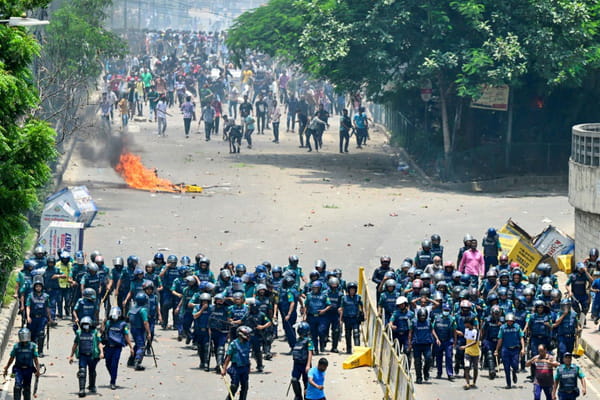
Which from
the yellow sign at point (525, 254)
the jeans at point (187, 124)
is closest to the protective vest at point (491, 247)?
the yellow sign at point (525, 254)

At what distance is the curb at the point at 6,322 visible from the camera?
68.5ft

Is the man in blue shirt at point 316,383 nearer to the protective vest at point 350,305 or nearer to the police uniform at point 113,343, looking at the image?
the police uniform at point 113,343

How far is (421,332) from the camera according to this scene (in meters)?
20.1

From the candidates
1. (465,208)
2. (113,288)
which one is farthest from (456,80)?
(113,288)

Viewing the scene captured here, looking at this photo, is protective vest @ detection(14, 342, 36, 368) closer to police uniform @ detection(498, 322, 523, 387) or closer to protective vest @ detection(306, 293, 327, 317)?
protective vest @ detection(306, 293, 327, 317)

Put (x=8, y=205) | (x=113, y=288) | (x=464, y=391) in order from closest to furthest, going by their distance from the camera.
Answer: (x=8, y=205) → (x=464, y=391) → (x=113, y=288)

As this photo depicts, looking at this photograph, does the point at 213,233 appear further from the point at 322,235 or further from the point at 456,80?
the point at 456,80

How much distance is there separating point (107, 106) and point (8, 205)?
32.3m

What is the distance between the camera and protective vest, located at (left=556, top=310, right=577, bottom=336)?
20.3 meters

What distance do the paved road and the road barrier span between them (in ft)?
1.36

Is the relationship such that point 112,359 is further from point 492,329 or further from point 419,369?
point 492,329

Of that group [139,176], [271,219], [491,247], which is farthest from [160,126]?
[491,247]

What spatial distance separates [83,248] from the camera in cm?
2847

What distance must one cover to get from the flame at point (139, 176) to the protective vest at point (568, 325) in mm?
17496
